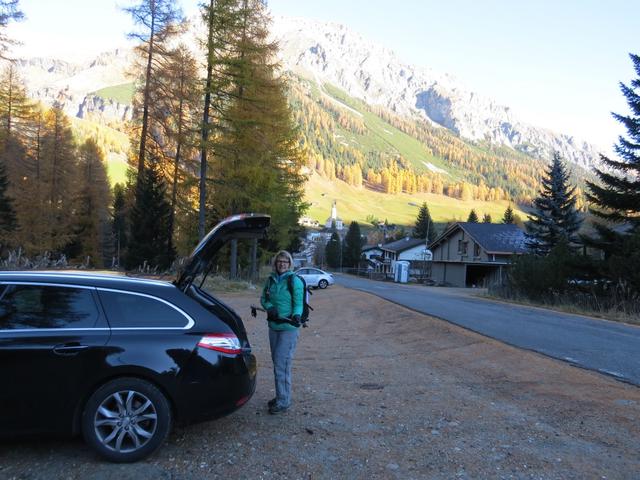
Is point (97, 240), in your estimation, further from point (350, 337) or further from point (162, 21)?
point (350, 337)

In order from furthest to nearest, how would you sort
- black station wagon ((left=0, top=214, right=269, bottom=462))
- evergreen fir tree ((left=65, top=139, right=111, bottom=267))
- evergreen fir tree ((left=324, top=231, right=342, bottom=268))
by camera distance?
evergreen fir tree ((left=324, top=231, right=342, bottom=268))
evergreen fir tree ((left=65, top=139, right=111, bottom=267))
black station wagon ((left=0, top=214, right=269, bottom=462))

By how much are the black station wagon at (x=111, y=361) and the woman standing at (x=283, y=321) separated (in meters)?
0.91

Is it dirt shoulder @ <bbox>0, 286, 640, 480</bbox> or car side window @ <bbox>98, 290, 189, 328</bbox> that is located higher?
car side window @ <bbox>98, 290, 189, 328</bbox>

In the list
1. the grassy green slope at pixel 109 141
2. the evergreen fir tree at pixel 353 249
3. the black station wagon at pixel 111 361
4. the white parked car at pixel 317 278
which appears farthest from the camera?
the grassy green slope at pixel 109 141

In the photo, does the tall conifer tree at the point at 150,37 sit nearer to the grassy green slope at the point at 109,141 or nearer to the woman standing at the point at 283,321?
the woman standing at the point at 283,321

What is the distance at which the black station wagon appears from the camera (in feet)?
13.2

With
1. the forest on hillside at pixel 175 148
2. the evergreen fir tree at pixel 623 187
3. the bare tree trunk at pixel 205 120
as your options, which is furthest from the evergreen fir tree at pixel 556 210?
the bare tree trunk at pixel 205 120

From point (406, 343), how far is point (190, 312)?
24.0ft

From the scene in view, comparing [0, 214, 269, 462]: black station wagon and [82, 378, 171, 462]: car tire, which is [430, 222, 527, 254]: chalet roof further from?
[82, 378, 171, 462]: car tire

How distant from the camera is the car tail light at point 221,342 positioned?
14.5 feet

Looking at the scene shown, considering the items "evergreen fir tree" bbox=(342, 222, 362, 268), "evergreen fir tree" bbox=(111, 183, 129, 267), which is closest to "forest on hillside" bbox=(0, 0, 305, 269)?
"evergreen fir tree" bbox=(111, 183, 129, 267)

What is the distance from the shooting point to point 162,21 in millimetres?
28422

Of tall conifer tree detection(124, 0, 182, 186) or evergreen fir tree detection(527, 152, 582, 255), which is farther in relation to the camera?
evergreen fir tree detection(527, 152, 582, 255)

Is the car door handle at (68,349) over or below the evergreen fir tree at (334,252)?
below
